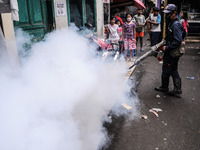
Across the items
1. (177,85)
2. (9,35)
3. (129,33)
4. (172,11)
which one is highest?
(172,11)

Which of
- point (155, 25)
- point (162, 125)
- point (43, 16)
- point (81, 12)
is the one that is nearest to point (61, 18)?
point (43, 16)

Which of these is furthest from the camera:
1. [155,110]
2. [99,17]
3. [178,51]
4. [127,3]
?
[127,3]

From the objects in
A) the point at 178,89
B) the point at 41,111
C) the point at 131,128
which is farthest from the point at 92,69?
the point at 178,89

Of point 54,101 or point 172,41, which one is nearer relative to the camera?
point 54,101

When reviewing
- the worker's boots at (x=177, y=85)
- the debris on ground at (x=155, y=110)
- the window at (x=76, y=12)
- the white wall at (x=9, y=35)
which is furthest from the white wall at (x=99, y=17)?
the debris on ground at (x=155, y=110)

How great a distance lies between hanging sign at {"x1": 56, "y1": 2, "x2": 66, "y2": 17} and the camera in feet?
19.8

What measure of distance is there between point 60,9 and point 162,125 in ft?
15.9

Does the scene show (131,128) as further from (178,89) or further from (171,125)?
(178,89)

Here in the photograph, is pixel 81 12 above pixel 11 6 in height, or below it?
above

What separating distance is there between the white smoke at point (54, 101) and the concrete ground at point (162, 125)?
0.39 metres

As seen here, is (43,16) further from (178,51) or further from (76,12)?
(178,51)

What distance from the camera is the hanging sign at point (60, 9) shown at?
6032mm

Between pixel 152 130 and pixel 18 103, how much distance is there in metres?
2.25

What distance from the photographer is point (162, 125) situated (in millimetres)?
3395
